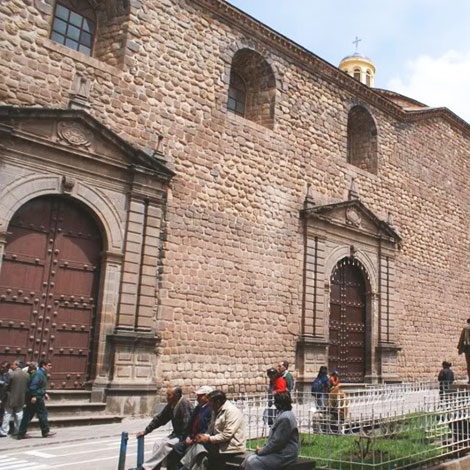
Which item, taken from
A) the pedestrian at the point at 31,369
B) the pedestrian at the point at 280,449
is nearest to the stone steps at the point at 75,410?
the pedestrian at the point at 31,369

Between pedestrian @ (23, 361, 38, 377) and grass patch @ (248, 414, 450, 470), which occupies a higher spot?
pedestrian @ (23, 361, 38, 377)

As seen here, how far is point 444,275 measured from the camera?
63.7 feet

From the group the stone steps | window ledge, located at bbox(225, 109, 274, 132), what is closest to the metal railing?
the stone steps

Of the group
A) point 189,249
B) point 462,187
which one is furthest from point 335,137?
point 462,187

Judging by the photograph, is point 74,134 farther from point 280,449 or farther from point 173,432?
point 280,449

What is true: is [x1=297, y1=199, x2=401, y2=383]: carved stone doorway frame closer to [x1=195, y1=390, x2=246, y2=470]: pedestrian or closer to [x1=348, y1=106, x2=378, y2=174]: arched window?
[x1=348, y1=106, x2=378, y2=174]: arched window

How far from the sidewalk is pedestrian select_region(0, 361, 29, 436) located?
24cm

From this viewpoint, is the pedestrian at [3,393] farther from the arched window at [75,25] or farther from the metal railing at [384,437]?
the arched window at [75,25]

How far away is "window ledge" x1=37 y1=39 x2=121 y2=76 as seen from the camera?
34.3 ft

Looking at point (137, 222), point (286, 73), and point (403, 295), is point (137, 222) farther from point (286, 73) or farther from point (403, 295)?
point (403, 295)

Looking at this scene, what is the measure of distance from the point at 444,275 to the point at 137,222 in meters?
12.6

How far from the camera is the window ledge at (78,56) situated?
1045 cm

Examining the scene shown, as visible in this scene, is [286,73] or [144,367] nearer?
[144,367]

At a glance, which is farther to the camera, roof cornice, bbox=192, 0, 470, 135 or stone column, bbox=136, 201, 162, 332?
roof cornice, bbox=192, 0, 470, 135
